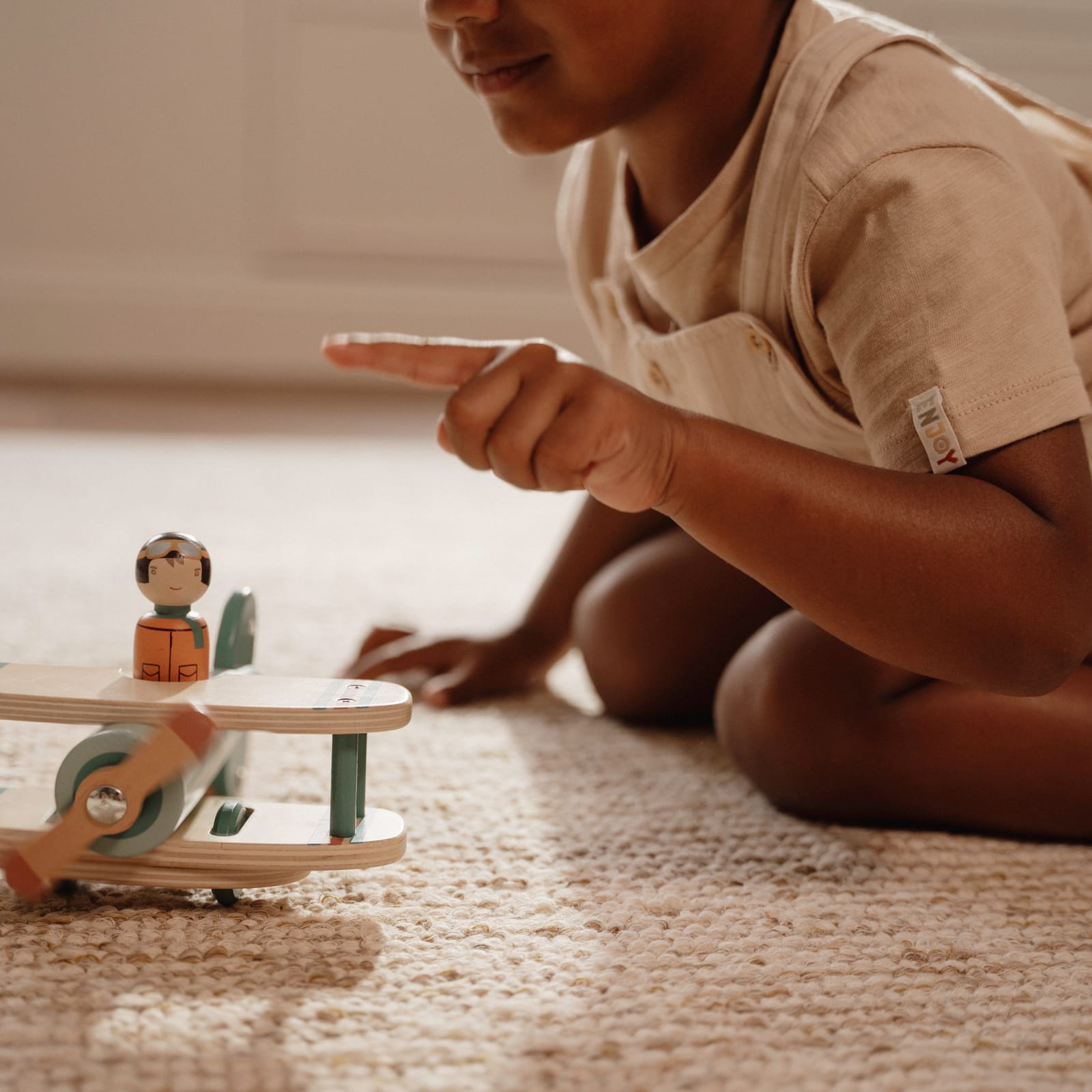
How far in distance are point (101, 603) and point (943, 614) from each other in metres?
0.63

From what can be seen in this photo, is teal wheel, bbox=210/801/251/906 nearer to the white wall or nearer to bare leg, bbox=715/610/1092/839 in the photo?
bare leg, bbox=715/610/1092/839

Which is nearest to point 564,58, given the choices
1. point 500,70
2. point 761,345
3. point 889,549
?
point 500,70

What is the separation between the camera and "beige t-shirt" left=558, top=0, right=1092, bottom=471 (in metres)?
0.48

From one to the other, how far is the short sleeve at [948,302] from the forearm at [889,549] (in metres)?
0.03

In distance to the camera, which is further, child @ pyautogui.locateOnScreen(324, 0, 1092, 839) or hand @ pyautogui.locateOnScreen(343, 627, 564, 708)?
hand @ pyautogui.locateOnScreen(343, 627, 564, 708)

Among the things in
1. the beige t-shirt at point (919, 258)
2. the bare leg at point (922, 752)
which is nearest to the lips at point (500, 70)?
the beige t-shirt at point (919, 258)

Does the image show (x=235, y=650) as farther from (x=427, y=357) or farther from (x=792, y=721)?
(x=792, y=721)

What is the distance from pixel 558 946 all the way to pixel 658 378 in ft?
1.15

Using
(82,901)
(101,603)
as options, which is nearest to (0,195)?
(101,603)

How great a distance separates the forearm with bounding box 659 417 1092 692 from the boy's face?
220mm

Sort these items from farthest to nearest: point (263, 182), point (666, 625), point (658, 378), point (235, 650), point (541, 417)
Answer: point (263, 182), point (666, 625), point (658, 378), point (235, 650), point (541, 417)

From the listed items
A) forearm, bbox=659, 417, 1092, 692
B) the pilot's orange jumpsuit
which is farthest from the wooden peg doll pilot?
forearm, bbox=659, 417, 1092, 692

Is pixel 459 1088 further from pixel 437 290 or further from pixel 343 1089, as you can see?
pixel 437 290

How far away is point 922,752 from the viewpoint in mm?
585
